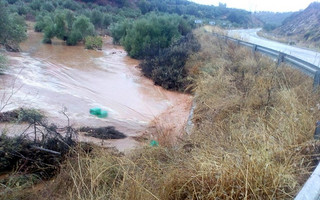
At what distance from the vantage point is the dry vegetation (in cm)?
313

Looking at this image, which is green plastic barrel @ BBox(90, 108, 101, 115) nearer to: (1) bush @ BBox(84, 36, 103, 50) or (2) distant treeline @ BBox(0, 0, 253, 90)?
(2) distant treeline @ BBox(0, 0, 253, 90)

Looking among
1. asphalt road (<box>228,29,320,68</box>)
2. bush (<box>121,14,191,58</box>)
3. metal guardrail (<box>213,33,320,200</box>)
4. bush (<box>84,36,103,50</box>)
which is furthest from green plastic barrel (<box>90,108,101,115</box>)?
bush (<box>84,36,103,50</box>)

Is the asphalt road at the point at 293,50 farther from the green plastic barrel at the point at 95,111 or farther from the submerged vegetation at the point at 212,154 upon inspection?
the green plastic barrel at the point at 95,111

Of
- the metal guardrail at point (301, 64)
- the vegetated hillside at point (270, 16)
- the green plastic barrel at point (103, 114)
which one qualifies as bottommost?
the vegetated hillside at point (270, 16)

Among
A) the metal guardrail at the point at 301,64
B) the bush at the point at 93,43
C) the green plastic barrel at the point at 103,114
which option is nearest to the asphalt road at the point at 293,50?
the metal guardrail at the point at 301,64

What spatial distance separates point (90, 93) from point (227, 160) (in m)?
9.14

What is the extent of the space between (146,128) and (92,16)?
2979cm

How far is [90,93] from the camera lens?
11820 millimetres

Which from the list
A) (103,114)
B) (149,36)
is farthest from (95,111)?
(149,36)

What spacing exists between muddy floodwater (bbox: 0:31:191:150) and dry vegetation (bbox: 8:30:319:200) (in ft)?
6.64

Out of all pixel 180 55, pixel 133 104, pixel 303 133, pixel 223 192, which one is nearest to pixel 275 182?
pixel 223 192

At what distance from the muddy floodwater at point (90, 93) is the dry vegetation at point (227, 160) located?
6.64 ft

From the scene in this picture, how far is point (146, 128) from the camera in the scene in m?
8.69

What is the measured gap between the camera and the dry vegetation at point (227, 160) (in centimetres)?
313
